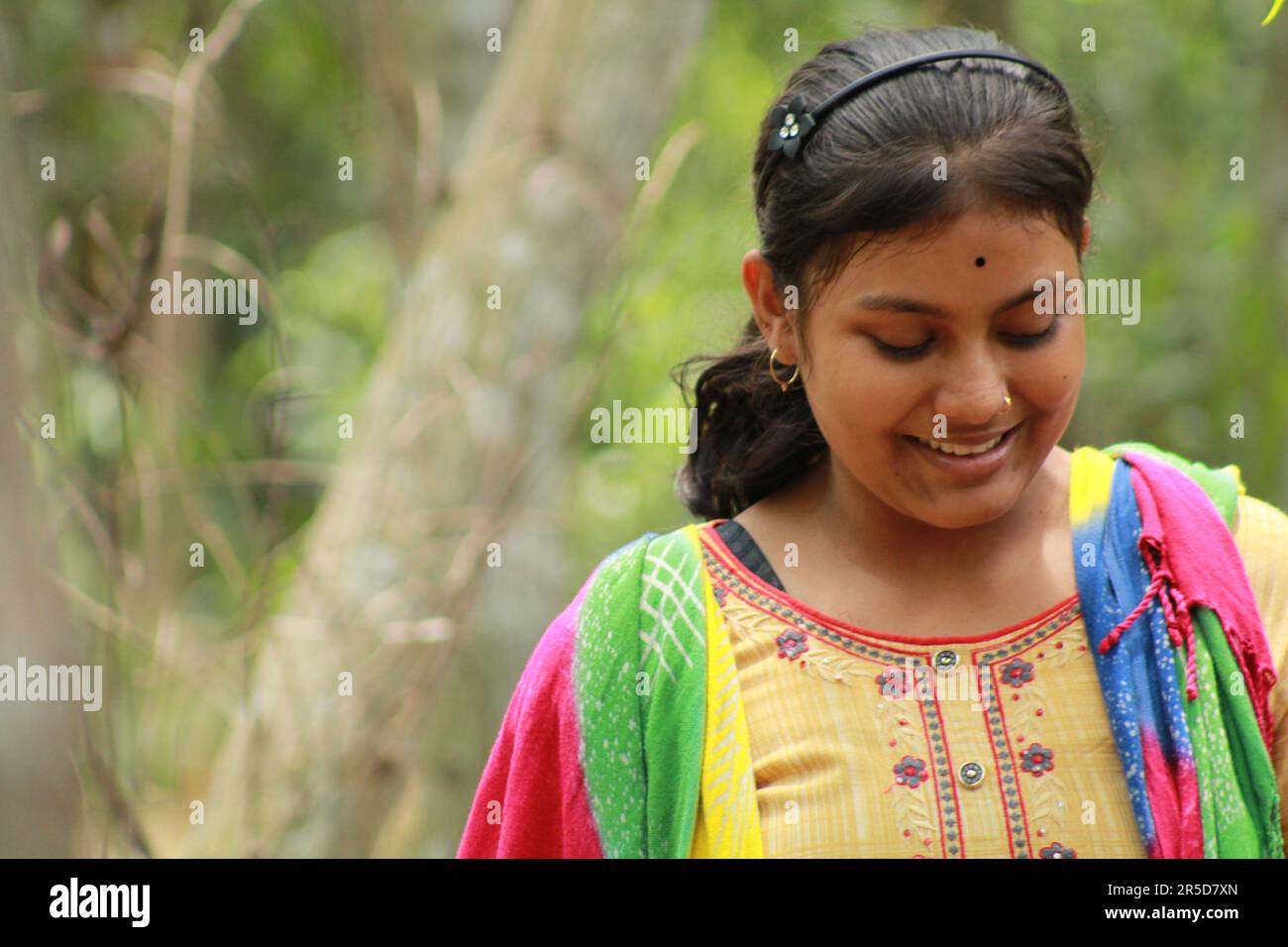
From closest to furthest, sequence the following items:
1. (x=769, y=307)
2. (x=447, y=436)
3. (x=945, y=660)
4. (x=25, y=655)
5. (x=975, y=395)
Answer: (x=25, y=655)
(x=975, y=395)
(x=945, y=660)
(x=769, y=307)
(x=447, y=436)

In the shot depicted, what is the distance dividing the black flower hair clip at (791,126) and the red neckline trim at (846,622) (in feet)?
1.45

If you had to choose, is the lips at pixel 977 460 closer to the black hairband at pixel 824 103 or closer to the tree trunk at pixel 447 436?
the black hairband at pixel 824 103

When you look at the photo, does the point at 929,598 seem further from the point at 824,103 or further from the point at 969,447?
the point at 824,103

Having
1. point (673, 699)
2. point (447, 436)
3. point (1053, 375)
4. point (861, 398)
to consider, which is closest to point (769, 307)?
point (861, 398)

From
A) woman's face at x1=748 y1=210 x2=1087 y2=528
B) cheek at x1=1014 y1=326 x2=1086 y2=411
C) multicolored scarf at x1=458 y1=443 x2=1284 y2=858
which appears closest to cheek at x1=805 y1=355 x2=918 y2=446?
woman's face at x1=748 y1=210 x2=1087 y2=528

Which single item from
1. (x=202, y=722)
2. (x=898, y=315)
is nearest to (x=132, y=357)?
(x=898, y=315)

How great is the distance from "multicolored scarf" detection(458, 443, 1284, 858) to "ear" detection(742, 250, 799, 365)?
0.23 m

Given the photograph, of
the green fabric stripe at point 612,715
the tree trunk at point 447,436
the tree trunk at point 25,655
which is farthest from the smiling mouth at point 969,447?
the tree trunk at point 447,436

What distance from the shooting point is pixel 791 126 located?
5.19 ft

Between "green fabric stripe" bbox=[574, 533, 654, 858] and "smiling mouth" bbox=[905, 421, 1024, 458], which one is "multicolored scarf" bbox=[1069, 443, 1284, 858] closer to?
"smiling mouth" bbox=[905, 421, 1024, 458]

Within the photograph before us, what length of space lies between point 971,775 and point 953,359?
412 mm

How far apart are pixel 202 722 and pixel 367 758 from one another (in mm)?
3106

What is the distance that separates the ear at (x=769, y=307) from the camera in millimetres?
1630
